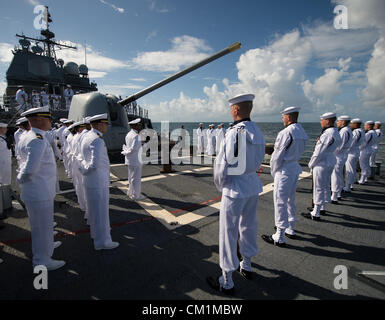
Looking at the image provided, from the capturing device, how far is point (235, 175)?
2.34 meters

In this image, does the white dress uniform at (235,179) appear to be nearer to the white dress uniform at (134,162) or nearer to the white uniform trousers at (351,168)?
the white dress uniform at (134,162)

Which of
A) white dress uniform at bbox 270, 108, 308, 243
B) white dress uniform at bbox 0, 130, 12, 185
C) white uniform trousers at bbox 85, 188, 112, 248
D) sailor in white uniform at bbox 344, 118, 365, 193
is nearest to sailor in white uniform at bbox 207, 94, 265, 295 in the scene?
white dress uniform at bbox 270, 108, 308, 243

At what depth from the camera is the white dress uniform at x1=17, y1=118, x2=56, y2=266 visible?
2525 millimetres

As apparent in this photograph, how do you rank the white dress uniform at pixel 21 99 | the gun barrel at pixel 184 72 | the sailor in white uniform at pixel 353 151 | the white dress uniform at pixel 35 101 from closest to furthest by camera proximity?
the gun barrel at pixel 184 72 → the sailor in white uniform at pixel 353 151 → the white dress uniform at pixel 21 99 → the white dress uniform at pixel 35 101

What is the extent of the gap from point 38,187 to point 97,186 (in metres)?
0.78

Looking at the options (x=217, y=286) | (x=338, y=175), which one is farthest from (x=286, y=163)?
(x=338, y=175)

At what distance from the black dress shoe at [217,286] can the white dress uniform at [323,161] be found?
10.1ft

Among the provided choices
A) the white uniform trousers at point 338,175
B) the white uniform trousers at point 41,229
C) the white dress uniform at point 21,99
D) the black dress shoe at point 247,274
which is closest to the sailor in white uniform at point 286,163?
the black dress shoe at point 247,274

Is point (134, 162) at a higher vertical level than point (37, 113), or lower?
lower

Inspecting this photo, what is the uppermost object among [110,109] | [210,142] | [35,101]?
[35,101]

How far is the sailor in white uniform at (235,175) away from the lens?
88.3 inches

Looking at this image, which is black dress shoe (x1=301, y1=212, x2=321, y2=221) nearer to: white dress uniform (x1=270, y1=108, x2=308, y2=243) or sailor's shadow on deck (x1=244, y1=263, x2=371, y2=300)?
white dress uniform (x1=270, y1=108, x2=308, y2=243)

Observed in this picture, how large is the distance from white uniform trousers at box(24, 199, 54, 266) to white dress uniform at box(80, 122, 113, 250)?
59 centimetres

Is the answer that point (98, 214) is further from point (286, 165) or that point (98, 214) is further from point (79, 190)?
point (286, 165)
